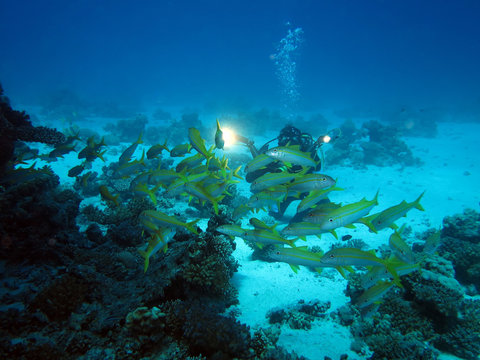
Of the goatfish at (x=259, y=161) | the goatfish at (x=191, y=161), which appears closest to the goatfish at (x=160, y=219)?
the goatfish at (x=259, y=161)

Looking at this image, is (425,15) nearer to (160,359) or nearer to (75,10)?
(160,359)

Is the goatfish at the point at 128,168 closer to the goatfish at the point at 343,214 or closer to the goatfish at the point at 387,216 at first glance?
the goatfish at the point at 343,214

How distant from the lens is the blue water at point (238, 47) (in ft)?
244

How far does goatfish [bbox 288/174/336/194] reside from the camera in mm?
3902

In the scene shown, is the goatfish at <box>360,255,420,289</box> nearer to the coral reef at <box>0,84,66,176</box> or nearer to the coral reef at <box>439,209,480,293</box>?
the coral reef at <box>439,209,480,293</box>

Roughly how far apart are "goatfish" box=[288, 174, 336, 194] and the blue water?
58066 millimetres

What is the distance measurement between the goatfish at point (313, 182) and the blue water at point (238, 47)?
58.1 metres

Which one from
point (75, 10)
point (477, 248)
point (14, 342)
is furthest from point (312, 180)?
point (75, 10)

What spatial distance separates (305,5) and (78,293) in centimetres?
13308

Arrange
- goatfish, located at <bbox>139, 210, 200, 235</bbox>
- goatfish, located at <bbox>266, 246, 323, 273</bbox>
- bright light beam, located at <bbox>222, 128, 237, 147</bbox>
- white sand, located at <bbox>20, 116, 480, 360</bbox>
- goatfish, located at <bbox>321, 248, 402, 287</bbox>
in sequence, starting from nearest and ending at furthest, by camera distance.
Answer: goatfish, located at <bbox>321, 248, 402, 287</bbox> < goatfish, located at <bbox>266, 246, 323, 273</bbox> < goatfish, located at <bbox>139, 210, 200, 235</bbox> < white sand, located at <bbox>20, 116, 480, 360</bbox> < bright light beam, located at <bbox>222, 128, 237, 147</bbox>

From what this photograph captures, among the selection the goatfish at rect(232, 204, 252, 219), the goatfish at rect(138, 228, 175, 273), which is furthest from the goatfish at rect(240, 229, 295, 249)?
the goatfish at rect(138, 228, 175, 273)

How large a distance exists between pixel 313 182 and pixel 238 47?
442ft

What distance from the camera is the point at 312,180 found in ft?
12.9

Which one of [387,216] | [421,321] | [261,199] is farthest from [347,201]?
[261,199]
